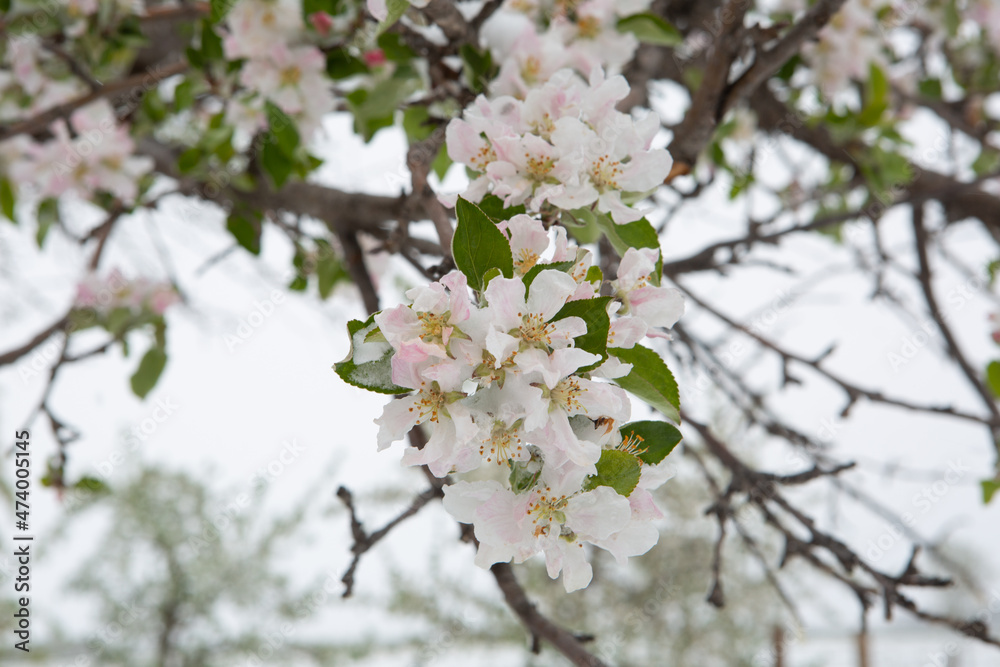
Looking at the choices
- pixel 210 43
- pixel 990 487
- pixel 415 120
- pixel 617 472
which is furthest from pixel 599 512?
pixel 210 43

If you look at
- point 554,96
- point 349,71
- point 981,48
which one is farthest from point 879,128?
point 554,96

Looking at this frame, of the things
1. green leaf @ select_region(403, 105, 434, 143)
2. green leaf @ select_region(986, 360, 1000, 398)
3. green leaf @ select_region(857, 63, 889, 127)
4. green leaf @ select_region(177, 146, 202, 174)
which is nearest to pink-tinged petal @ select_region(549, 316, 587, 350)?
green leaf @ select_region(403, 105, 434, 143)

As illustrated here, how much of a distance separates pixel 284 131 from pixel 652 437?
2.77 feet

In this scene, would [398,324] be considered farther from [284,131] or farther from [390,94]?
[284,131]

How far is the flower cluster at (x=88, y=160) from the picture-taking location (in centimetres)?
138

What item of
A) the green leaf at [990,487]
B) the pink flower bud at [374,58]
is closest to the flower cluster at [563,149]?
the pink flower bud at [374,58]

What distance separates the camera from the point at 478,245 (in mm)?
450

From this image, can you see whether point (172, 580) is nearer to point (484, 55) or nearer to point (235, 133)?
point (235, 133)

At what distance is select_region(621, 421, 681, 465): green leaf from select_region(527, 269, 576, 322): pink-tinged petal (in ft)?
0.40

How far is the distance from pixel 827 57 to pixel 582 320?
1454mm

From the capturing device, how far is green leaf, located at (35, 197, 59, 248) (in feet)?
4.79

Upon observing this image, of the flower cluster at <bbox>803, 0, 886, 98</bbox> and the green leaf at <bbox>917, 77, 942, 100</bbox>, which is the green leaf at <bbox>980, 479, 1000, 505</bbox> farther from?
the green leaf at <bbox>917, 77, 942, 100</bbox>

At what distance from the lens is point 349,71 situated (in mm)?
1070

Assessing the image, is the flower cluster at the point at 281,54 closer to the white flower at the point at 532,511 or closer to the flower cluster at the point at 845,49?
the white flower at the point at 532,511
